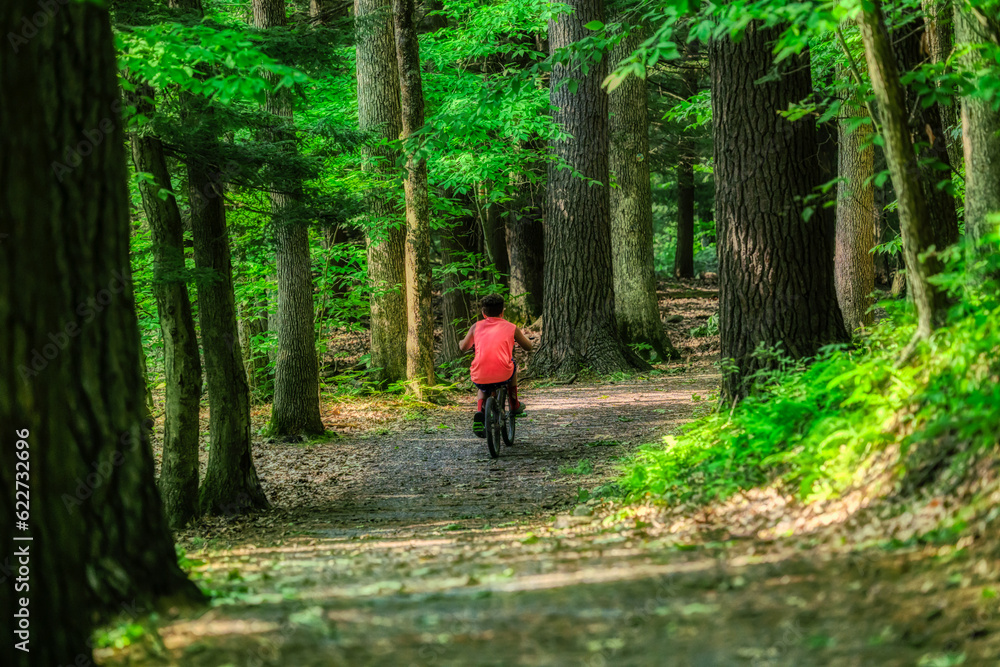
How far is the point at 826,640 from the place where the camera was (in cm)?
325

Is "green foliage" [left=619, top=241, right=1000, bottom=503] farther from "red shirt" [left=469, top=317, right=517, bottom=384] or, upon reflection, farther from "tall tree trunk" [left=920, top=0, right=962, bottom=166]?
"red shirt" [left=469, top=317, right=517, bottom=384]

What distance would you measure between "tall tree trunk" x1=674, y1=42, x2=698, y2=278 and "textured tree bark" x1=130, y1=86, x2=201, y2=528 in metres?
17.8

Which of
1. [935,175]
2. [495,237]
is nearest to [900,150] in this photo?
[935,175]

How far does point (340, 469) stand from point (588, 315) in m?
7.31

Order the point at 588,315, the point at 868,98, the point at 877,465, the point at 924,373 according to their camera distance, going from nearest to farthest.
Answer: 1. the point at 877,465
2. the point at 924,373
3. the point at 868,98
4. the point at 588,315

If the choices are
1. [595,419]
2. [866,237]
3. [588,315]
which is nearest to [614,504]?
[595,419]

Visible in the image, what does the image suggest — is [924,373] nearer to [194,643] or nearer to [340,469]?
[194,643]

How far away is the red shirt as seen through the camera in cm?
1080

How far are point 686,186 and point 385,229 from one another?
16.2 m

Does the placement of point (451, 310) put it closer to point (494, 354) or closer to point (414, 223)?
point (414, 223)

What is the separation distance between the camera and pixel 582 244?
16984mm

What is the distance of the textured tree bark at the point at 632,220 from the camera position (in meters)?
19.2

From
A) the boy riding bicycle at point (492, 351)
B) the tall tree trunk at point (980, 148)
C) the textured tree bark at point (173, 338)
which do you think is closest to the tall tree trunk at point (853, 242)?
the boy riding bicycle at point (492, 351)

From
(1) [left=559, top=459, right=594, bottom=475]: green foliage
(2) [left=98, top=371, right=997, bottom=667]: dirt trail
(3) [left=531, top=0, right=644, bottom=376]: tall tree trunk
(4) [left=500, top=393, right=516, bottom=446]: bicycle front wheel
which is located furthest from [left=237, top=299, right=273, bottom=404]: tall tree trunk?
(2) [left=98, top=371, right=997, bottom=667]: dirt trail
